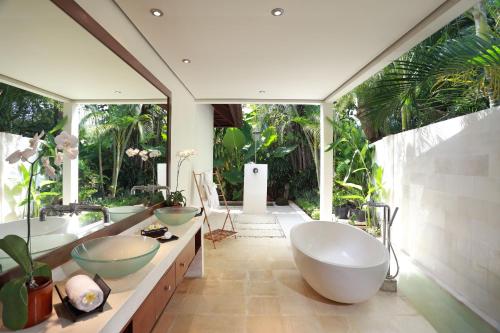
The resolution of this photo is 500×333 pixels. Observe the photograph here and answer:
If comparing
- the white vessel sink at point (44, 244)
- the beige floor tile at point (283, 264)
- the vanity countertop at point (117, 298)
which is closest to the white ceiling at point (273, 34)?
the white vessel sink at point (44, 244)

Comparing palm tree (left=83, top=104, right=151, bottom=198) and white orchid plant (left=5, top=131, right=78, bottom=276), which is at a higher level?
palm tree (left=83, top=104, right=151, bottom=198)

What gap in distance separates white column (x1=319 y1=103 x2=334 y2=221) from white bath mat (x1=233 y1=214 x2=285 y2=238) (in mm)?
904

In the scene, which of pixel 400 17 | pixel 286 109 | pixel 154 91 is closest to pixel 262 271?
pixel 154 91

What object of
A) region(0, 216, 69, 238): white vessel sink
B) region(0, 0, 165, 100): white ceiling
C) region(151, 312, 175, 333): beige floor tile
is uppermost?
region(0, 0, 165, 100): white ceiling

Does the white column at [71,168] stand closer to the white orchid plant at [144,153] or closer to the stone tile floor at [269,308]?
the white orchid plant at [144,153]

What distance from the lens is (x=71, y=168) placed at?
148 cm

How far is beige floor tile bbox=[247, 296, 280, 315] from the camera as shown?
220 cm

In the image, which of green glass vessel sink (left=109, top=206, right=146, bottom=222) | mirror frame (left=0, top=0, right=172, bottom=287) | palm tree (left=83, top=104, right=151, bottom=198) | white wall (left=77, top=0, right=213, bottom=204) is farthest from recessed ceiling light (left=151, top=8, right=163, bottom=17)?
green glass vessel sink (left=109, top=206, right=146, bottom=222)

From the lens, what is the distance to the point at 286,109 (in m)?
7.82

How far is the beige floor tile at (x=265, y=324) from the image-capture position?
198 cm

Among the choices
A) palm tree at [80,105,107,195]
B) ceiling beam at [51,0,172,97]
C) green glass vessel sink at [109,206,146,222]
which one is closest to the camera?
ceiling beam at [51,0,172,97]

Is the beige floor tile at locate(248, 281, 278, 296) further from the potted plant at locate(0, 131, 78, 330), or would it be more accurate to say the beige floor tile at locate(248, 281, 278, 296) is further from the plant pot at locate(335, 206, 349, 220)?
the plant pot at locate(335, 206, 349, 220)

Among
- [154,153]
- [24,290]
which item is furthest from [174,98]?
[24,290]

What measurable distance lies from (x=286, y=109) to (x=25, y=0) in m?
7.08
